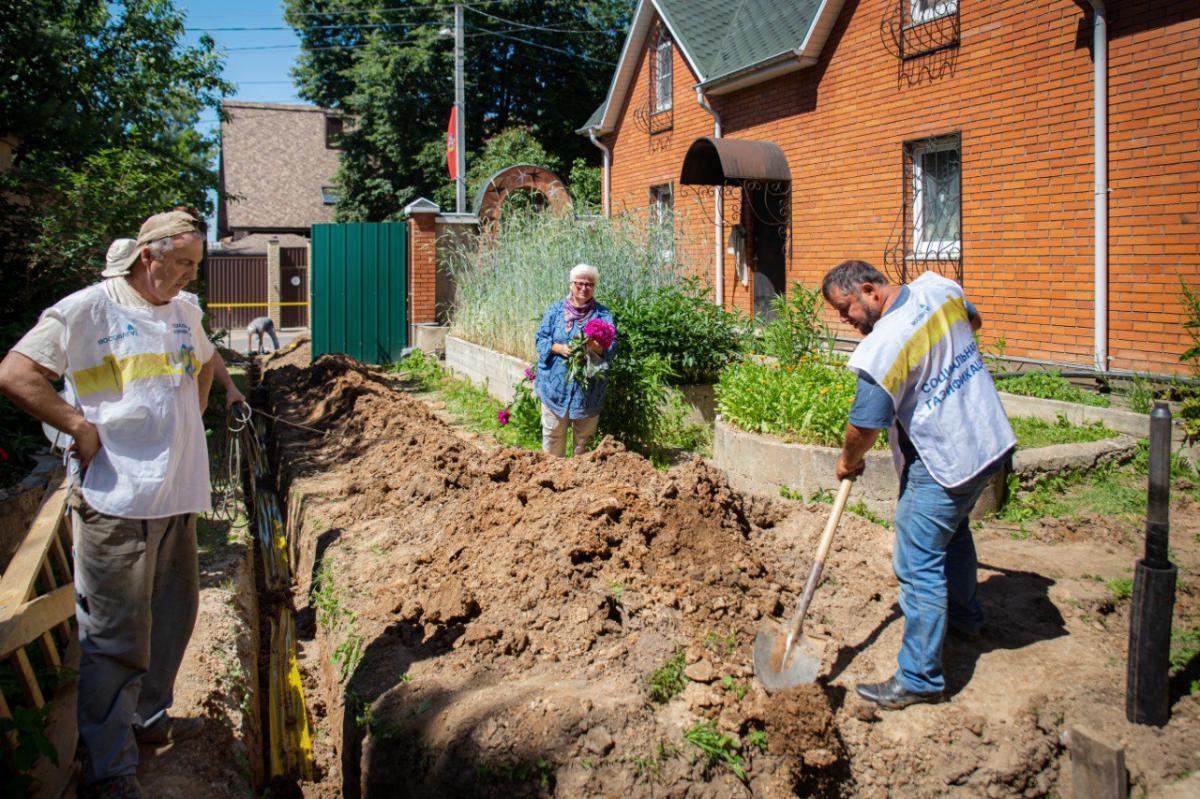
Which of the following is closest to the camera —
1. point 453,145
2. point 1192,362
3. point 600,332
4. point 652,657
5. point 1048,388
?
point 652,657

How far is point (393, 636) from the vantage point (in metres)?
4.58

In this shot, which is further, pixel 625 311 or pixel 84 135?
pixel 84 135

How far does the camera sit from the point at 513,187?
53.2 ft

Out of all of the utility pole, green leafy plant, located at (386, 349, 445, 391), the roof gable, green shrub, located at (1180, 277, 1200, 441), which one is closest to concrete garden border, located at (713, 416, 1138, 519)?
green shrub, located at (1180, 277, 1200, 441)

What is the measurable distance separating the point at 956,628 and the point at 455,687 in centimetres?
230

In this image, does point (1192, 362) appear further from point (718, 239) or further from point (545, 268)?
point (718, 239)

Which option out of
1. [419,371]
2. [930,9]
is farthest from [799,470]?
[419,371]

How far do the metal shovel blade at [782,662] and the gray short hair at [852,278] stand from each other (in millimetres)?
1480

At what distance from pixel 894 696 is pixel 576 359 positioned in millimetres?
3419

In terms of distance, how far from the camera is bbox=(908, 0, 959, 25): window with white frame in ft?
33.8

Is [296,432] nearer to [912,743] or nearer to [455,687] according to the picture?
[455,687]

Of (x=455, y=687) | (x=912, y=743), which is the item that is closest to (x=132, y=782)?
(x=455, y=687)

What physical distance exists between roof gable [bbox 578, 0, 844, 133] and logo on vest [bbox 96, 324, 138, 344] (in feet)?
34.6

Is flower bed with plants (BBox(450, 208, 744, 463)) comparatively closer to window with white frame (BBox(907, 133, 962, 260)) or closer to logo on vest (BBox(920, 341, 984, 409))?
window with white frame (BBox(907, 133, 962, 260))
